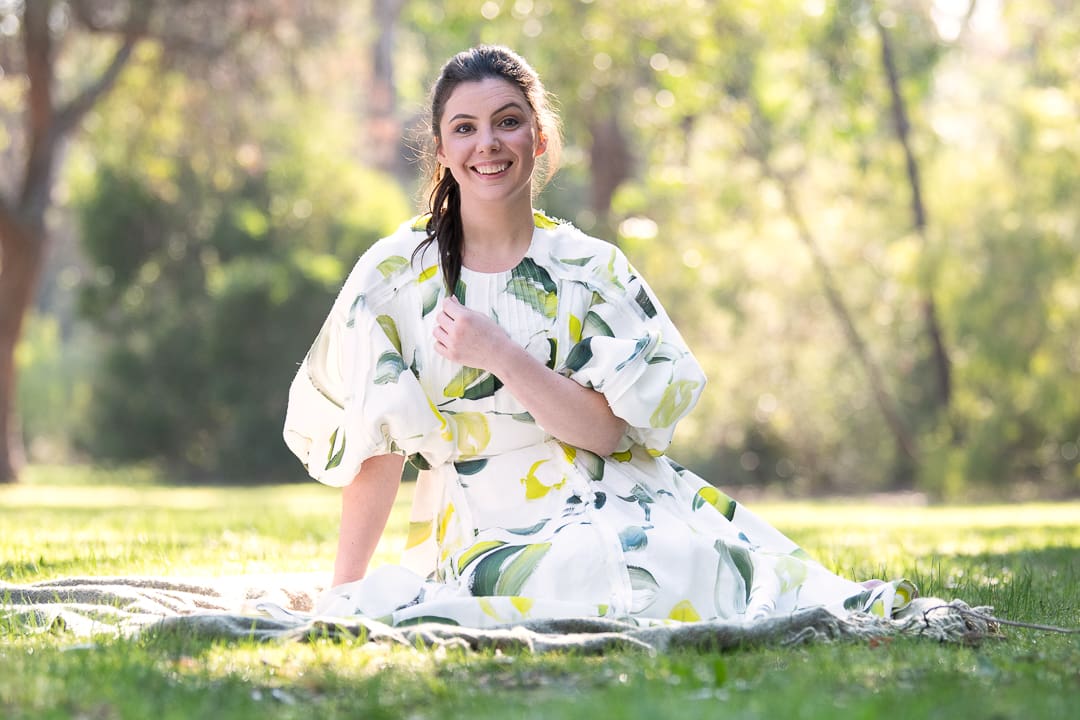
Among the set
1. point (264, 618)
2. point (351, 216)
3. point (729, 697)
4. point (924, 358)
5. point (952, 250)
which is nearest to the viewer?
point (729, 697)

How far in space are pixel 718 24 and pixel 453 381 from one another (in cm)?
1254

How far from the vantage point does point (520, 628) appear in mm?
3418

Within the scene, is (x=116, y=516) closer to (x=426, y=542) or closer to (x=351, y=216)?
(x=426, y=542)

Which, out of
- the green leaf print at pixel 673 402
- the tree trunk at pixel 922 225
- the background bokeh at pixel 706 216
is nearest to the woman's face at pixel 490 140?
the green leaf print at pixel 673 402

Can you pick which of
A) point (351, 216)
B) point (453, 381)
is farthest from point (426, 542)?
point (351, 216)

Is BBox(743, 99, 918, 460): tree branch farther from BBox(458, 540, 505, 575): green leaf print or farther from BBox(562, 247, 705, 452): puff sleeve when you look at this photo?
BBox(458, 540, 505, 575): green leaf print

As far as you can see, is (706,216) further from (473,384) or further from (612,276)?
(473,384)

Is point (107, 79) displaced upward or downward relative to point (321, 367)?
upward

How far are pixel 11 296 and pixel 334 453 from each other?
465 inches

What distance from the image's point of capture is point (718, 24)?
1589 centimetres

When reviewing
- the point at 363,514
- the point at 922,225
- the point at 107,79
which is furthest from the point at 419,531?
the point at 922,225

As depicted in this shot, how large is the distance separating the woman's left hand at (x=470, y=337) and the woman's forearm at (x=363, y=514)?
16.7 inches

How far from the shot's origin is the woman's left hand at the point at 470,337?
156 inches

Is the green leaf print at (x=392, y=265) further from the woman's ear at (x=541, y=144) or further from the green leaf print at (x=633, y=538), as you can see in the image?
the green leaf print at (x=633, y=538)
